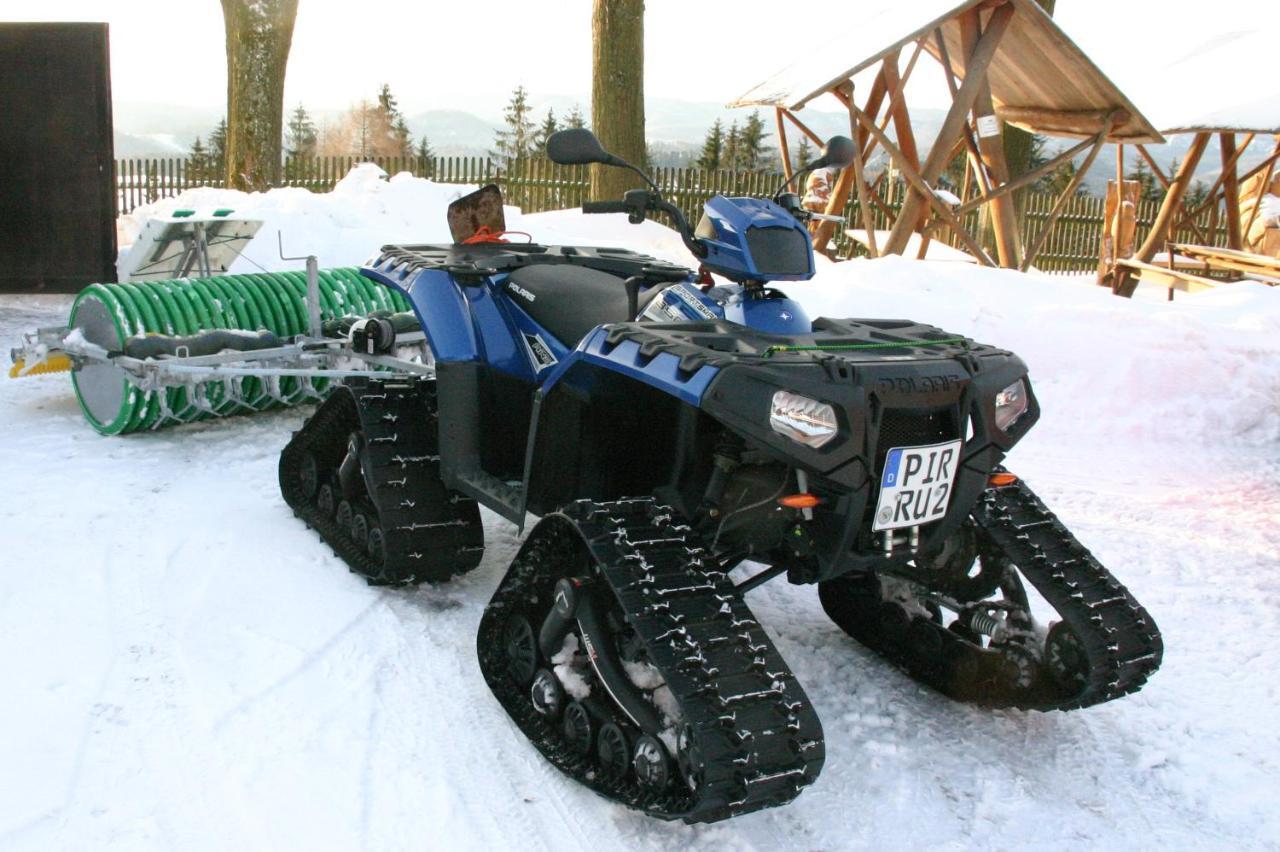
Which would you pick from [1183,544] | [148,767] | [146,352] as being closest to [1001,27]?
[1183,544]

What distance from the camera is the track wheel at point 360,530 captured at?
15.7 feet

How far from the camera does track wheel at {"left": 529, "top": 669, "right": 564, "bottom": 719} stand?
3.46 m

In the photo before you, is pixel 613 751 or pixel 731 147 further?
pixel 731 147

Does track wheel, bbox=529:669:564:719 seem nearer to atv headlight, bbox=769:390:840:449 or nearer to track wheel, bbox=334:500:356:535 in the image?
atv headlight, bbox=769:390:840:449

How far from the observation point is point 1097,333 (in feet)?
27.4

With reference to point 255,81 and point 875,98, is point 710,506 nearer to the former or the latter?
point 875,98

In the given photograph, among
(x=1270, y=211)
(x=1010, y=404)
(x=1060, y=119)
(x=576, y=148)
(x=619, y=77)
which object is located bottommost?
(x=1010, y=404)

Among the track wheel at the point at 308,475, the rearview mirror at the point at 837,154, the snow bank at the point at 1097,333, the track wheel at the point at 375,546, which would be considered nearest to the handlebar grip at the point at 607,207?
the rearview mirror at the point at 837,154

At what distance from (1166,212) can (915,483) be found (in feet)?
41.2

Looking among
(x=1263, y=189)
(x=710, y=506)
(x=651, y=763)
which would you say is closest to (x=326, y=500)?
(x=710, y=506)

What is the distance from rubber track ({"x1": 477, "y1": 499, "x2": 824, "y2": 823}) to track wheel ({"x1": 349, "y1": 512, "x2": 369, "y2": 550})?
1.36 m

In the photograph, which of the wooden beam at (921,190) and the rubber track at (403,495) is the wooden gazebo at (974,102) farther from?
the rubber track at (403,495)

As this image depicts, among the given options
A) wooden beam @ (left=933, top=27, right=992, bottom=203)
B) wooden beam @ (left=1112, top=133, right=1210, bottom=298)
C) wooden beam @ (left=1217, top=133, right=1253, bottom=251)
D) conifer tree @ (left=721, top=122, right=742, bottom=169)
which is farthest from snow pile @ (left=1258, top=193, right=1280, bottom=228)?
conifer tree @ (left=721, top=122, right=742, bottom=169)

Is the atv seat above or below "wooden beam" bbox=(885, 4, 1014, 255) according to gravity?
below
